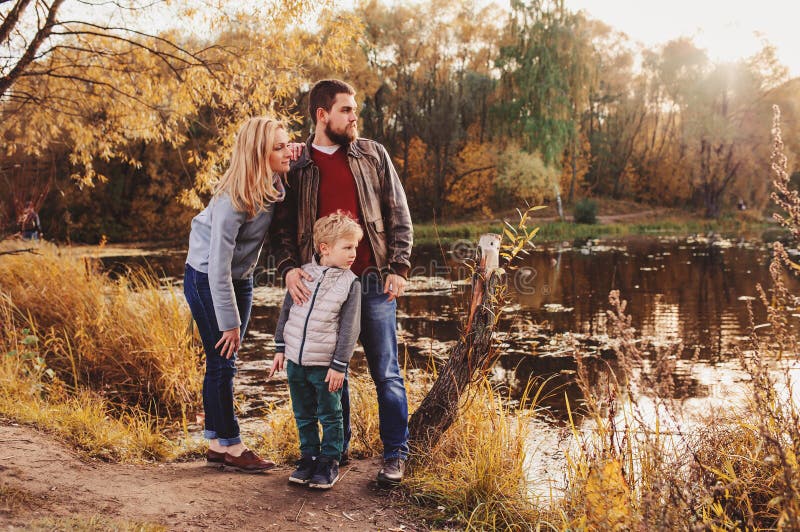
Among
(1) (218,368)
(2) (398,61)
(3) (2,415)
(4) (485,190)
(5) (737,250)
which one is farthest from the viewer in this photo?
(4) (485,190)

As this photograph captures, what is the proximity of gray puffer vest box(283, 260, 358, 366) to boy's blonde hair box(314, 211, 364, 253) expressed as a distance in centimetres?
15

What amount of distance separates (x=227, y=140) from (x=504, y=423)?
480 cm

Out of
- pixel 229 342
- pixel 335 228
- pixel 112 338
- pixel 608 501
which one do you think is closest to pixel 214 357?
pixel 229 342

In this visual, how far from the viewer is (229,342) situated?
3.51 meters

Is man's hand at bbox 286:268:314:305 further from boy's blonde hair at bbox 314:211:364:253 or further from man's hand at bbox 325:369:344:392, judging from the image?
man's hand at bbox 325:369:344:392

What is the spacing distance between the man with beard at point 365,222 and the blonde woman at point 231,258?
0.48 ft

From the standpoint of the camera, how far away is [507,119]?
28.6 metres

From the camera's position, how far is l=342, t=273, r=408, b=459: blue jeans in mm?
3412

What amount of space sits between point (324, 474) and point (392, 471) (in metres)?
0.33

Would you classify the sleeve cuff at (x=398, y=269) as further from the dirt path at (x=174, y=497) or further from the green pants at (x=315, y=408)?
the dirt path at (x=174, y=497)

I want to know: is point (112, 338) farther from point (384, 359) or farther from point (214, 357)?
point (384, 359)

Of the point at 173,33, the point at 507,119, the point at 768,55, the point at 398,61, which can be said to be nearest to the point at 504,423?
the point at 173,33

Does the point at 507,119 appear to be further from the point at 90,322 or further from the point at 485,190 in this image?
the point at 90,322

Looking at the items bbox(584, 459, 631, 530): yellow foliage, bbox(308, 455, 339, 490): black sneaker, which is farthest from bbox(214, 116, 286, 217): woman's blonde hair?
bbox(584, 459, 631, 530): yellow foliage
